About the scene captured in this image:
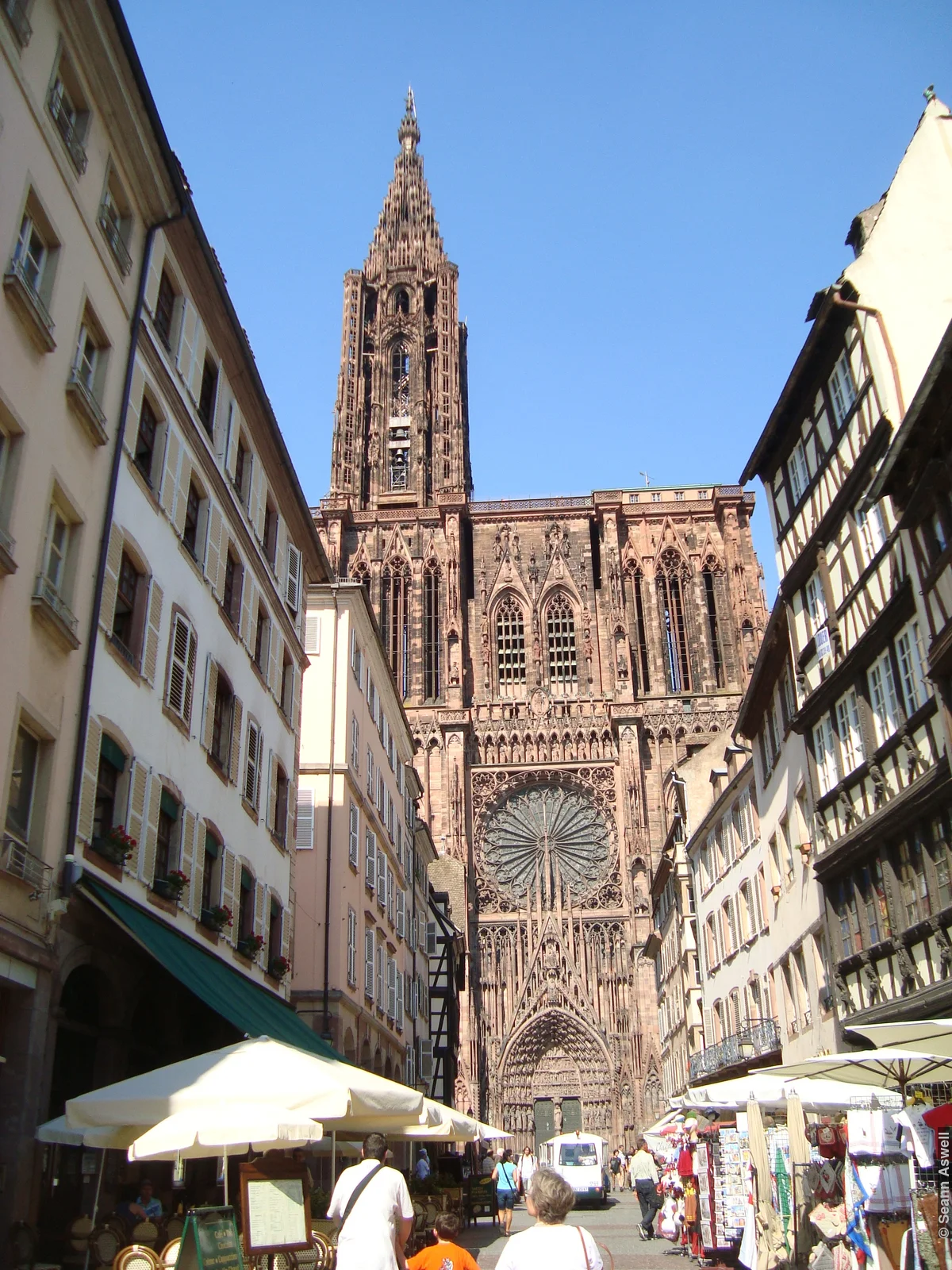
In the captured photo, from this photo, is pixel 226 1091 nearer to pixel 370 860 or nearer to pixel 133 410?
pixel 133 410

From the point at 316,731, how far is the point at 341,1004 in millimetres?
5165

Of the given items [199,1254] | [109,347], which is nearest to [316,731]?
[109,347]

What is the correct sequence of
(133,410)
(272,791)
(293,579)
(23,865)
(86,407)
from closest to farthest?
1. (23,865)
2. (86,407)
3. (133,410)
4. (272,791)
5. (293,579)

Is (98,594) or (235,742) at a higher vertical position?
(235,742)

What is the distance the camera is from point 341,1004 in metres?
22.3

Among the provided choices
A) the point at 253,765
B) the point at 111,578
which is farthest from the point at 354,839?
the point at 111,578

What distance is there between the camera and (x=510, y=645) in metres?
59.4

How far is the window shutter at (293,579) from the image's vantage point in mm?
21422

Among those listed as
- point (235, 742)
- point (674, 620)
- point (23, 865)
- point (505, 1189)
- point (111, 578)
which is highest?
point (674, 620)

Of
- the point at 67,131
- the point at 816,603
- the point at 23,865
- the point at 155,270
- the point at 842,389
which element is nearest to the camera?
the point at 23,865

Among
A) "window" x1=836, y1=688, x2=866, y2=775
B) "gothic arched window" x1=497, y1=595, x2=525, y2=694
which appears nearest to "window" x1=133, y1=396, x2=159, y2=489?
"window" x1=836, y1=688, x2=866, y2=775

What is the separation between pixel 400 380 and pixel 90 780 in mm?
58767

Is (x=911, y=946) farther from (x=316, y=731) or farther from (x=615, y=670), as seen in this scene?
(x=615, y=670)

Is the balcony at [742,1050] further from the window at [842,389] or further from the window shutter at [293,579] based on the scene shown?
the window shutter at [293,579]
